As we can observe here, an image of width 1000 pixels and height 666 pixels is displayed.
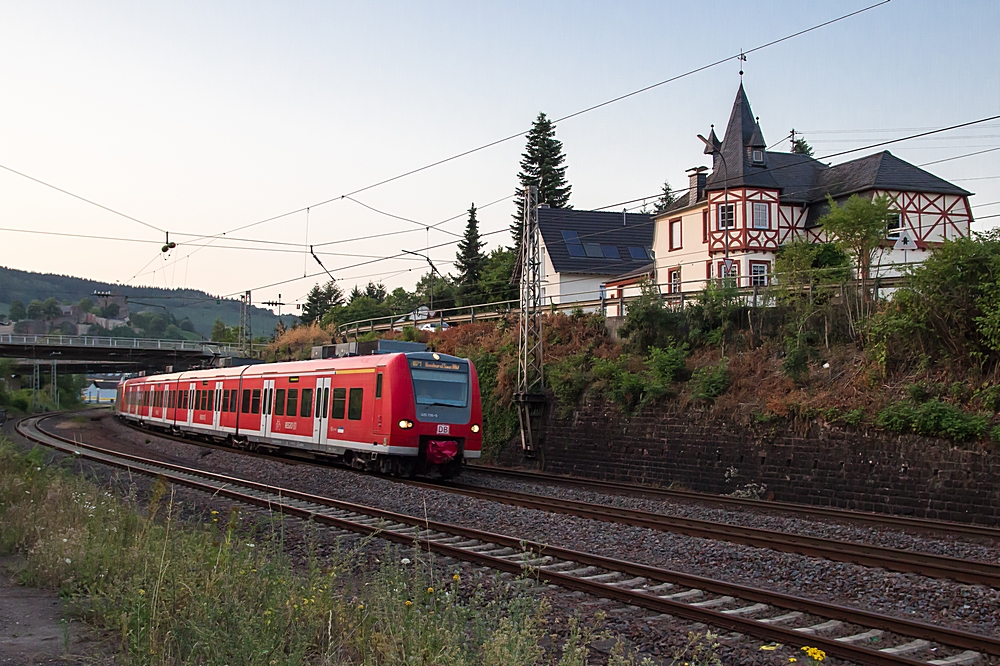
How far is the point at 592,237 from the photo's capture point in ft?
166

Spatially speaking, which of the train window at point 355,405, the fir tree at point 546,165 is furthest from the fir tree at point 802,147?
the train window at point 355,405

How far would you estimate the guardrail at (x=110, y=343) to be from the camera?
6234 centimetres

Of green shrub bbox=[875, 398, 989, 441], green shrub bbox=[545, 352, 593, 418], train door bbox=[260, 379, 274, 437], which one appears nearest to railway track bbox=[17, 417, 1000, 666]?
green shrub bbox=[875, 398, 989, 441]

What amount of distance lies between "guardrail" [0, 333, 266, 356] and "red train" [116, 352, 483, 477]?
39195 mm

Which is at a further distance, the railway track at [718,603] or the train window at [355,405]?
the train window at [355,405]

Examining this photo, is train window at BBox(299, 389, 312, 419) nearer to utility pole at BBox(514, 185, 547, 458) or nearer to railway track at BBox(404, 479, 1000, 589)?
utility pole at BBox(514, 185, 547, 458)

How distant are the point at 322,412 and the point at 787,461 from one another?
10.4 m

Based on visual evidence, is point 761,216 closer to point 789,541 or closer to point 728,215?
point 728,215

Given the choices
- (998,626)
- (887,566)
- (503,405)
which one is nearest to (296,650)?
(998,626)

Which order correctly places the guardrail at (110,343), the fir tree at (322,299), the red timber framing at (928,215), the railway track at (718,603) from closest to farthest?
the railway track at (718,603) < the red timber framing at (928,215) < the guardrail at (110,343) < the fir tree at (322,299)

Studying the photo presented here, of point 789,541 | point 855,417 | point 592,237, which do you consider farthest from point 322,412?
point 592,237

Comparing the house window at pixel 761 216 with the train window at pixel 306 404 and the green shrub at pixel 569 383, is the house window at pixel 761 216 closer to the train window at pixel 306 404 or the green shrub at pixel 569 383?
the green shrub at pixel 569 383

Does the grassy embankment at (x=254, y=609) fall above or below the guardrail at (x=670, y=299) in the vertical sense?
below

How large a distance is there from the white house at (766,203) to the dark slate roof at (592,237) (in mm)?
5893
